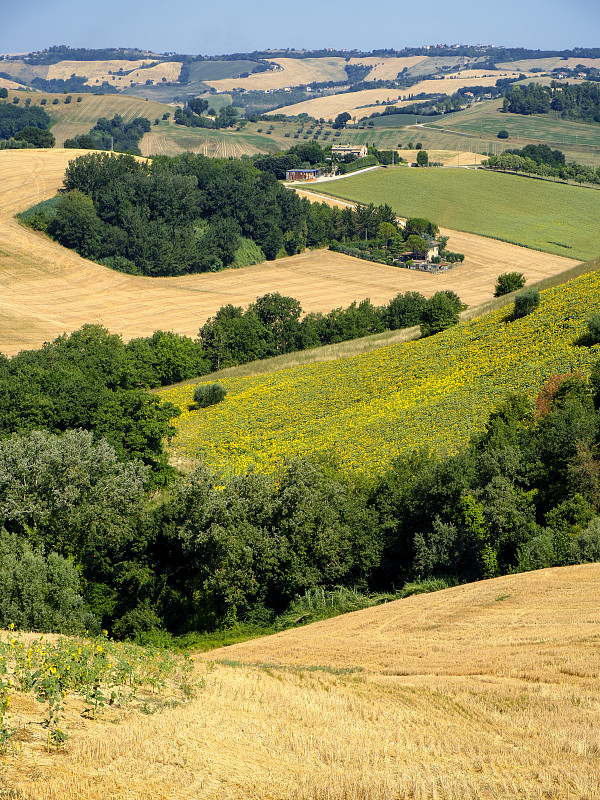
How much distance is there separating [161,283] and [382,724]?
385 ft

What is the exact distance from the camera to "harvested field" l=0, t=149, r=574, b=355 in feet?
357

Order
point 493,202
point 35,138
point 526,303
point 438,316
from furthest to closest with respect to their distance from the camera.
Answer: point 35,138, point 493,202, point 438,316, point 526,303

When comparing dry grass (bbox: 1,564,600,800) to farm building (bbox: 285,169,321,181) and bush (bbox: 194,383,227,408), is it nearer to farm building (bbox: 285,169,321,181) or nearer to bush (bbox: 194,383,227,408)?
bush (bbox: 194,383,227,408)

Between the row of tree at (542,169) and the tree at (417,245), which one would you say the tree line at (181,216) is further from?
the row of tree at (542,169)

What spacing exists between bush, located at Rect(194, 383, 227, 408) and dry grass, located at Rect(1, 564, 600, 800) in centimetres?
3564

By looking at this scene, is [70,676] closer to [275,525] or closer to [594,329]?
[275,525]

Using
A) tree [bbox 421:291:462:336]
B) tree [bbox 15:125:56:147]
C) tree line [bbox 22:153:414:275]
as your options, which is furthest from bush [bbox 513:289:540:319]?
tree [bbox 15:125:56:147]

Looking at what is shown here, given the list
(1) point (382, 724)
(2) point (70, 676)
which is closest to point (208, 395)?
(2) point (70, 676)

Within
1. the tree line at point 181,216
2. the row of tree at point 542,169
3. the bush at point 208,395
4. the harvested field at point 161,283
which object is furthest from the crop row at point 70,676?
the row of tree at point 542,169

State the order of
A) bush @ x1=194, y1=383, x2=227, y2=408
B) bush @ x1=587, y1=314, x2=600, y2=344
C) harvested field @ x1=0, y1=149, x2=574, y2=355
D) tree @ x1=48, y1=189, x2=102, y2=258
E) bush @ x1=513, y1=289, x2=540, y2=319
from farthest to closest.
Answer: tree @ x1=48, y1=189, x2=102, y2=258 < harvested field @ x1=0, y1=149, x2=574, y2=355 < bush @ x1=194, y1=383, x2=227, y2=408 < bush @ x1=513, y1=289, x2=540, y2=319 < bush @ x1=587, y1=314, x2=600, y2=344

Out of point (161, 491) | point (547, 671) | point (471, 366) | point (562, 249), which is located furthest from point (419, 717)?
point (562, 249)

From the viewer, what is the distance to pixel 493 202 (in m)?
169

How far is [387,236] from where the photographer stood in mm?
150375

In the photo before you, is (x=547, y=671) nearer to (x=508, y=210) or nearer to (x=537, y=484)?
(x=537, y=484)
